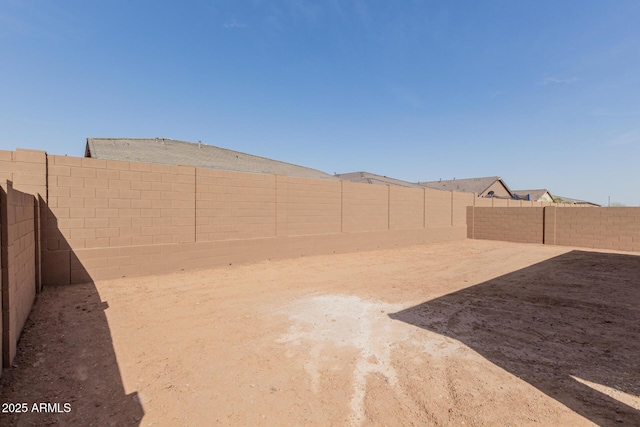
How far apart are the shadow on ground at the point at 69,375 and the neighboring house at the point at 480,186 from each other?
39413 millimetres

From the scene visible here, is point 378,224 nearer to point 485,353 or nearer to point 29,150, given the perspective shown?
point 485,353

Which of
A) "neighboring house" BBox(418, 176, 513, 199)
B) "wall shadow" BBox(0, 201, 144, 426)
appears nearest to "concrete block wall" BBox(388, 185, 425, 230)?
"wall shadow" BBox(0, 201, 144, 426)

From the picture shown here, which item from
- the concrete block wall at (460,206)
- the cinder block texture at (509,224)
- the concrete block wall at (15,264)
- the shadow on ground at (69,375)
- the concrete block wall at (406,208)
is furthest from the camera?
the concrete block wall at (460,206)

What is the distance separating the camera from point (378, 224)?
13828 mm

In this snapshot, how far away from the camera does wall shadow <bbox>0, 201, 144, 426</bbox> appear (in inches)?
98.1

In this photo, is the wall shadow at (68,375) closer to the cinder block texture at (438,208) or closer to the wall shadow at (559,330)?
the wall shadow at (559,330)

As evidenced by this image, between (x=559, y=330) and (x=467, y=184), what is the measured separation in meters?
40.3

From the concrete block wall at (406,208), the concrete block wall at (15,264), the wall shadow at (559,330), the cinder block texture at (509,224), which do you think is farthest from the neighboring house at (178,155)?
the wall shadow at (559,330)

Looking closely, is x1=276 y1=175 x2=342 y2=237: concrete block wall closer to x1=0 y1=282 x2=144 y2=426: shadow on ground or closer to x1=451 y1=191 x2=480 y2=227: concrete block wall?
x1=0 y1=282 x2=144 y2=426: shadow on ground

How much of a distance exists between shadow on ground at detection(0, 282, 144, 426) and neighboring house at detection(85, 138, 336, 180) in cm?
1094

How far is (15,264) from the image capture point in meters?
3.67

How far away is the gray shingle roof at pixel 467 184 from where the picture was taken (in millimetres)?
38094

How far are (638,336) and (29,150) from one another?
10549 mm

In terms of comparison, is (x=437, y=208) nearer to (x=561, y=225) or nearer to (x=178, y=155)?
(x=561, y=225)
